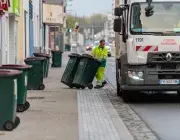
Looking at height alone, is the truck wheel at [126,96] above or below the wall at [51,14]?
below

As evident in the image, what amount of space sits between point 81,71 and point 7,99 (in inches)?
368

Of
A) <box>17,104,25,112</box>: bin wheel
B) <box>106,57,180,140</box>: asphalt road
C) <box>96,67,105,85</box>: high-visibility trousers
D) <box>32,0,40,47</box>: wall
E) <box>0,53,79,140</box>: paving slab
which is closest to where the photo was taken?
<box>0,53,79,140</box>: paving slab

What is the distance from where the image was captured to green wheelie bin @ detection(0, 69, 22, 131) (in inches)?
392

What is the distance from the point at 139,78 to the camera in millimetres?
14953

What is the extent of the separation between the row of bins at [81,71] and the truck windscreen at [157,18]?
4307 mm

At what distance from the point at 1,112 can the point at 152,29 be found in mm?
6169

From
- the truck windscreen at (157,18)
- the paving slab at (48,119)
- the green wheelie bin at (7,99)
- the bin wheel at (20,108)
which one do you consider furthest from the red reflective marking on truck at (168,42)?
the green wheelie bin at (7,99)

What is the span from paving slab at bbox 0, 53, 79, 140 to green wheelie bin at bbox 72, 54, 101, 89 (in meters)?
1.70

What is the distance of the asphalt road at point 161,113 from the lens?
10719 mm

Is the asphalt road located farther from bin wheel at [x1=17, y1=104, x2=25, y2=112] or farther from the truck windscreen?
bin wheel at [x1=17, y1=104, x2=25, y2=112]

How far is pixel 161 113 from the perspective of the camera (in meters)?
13.4

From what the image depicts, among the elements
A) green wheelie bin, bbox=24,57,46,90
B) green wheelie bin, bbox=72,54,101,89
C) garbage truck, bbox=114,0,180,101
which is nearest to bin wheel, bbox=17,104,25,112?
garbage truck, bbox=114,0,180,101

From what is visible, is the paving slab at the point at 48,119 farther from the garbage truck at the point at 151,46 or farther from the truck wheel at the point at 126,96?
the garbage truck at the point at 151,46

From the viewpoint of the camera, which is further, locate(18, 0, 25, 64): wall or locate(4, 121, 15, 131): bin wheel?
locate(18, 0, 25, 64): wall
